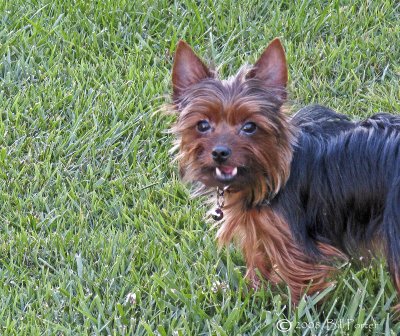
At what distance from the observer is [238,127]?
14.8ft

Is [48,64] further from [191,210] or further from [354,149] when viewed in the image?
[354,149]

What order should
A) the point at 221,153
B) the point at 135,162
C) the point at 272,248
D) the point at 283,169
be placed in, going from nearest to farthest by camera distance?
1. the point at 221,153
2. the point at 283,169
3. the point at 272,248
4. the point at 135,162

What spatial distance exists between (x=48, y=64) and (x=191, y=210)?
6.59ft

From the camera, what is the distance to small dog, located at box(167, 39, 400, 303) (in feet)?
14.7

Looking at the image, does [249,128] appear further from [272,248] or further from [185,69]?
[272,248]

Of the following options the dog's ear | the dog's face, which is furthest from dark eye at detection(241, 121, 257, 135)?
the dog's ear

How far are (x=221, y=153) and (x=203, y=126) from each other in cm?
21

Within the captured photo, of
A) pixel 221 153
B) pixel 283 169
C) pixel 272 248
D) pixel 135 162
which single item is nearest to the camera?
pixel 221 153

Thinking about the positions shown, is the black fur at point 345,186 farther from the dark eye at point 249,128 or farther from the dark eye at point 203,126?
the dark eye at point 203,126

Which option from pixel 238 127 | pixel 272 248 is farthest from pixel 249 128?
pixel 272 248

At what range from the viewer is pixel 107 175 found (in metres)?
6.04

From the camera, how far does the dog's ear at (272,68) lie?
4.60 meters

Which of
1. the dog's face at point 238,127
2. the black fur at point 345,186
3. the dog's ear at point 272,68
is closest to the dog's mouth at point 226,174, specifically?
the dog's face at point 238,127

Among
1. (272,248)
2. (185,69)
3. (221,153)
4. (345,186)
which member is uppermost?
(185,69)
